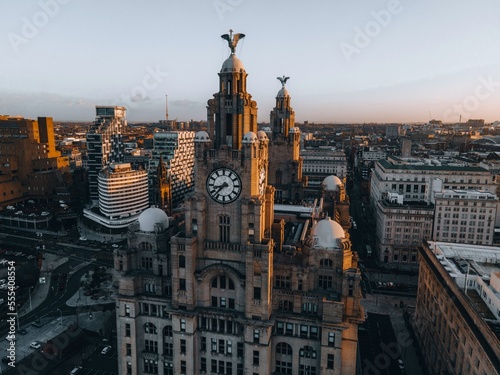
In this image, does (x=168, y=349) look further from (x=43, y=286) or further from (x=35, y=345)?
(x=43, y=286)

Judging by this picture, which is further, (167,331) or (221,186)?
(167,331)

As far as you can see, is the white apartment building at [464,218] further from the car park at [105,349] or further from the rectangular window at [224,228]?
the car park at [105,349]

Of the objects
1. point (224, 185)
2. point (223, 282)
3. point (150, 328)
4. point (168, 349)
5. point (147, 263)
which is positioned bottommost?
point (168, 349)

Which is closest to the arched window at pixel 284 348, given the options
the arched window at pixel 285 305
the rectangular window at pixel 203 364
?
the arched window at pixel 285 305

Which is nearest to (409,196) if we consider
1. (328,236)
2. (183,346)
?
(328,236)

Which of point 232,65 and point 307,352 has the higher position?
point 232,65

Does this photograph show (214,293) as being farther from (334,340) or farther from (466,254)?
(466,254)

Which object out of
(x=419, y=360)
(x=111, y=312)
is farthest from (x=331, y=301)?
(x=111, y=312)
